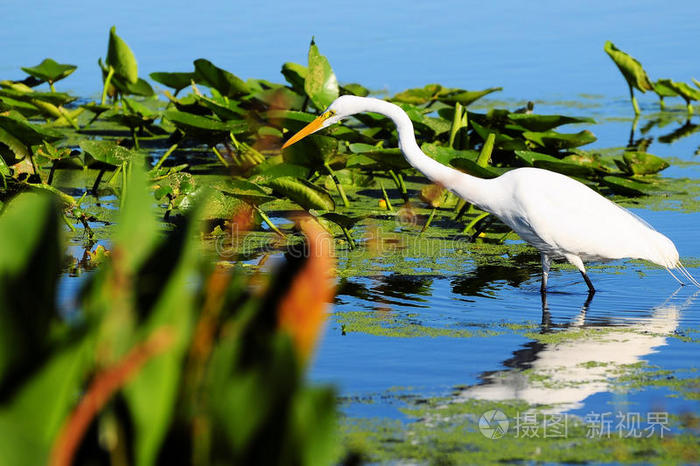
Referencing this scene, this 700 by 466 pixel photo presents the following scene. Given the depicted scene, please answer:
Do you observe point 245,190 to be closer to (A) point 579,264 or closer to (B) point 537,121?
(A) point 579,264

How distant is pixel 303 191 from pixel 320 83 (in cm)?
171

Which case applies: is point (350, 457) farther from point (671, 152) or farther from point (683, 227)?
point (671, 152)

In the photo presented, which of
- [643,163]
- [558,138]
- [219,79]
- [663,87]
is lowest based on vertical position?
[643,163]

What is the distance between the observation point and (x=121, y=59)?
8.64 meters

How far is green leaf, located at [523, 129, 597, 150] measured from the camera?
23.6 feet

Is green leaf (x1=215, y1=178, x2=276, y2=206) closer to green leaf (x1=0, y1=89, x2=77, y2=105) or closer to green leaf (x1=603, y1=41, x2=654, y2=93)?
green leaf (x1=0, y1=89, x2=77, y2=105)

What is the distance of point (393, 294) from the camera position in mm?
4992

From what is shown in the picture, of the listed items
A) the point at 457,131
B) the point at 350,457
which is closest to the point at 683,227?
the point at 457,131

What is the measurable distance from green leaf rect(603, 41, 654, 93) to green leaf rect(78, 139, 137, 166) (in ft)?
16.4

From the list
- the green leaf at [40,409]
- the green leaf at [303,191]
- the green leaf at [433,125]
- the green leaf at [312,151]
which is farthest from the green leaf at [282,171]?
the green leaf at [40,409]

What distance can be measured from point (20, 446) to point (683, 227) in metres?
5.98

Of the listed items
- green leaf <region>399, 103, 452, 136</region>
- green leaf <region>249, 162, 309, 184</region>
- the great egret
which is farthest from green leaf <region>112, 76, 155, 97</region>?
the great egret

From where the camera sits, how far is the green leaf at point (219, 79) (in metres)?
7.66

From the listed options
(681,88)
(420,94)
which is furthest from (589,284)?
(681,88)
